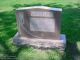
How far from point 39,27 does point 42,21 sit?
19 centimetres

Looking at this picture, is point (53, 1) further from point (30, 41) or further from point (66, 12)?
point (30, 41)

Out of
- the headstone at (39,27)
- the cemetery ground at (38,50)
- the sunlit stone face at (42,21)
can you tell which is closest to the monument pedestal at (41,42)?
the headstone at (39,27)

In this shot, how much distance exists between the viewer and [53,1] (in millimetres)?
12320

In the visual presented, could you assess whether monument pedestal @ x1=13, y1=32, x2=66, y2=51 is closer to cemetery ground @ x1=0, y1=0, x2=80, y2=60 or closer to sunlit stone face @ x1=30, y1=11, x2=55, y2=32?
cemetery ground @ x1=0, y1=0, x2=80, y2=60

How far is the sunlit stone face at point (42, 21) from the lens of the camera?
5.64 meters

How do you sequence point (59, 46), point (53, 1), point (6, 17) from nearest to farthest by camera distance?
point (59, 46) → point (6, 17) → point (53, 1)

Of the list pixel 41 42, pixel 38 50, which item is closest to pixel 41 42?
pixel 41 42

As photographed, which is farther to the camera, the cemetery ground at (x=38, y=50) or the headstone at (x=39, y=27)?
the headstone at (x=39, y=27)

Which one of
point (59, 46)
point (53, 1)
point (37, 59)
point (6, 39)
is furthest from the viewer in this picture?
point (53, 1)

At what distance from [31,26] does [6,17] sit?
11.2ft

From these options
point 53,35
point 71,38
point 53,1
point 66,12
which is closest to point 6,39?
point 53,35

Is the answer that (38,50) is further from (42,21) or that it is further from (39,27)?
(42,21)

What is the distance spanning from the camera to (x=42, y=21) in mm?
5730

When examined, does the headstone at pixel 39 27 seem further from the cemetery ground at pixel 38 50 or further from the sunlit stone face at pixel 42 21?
the cemetery ground at pixel 38 50
